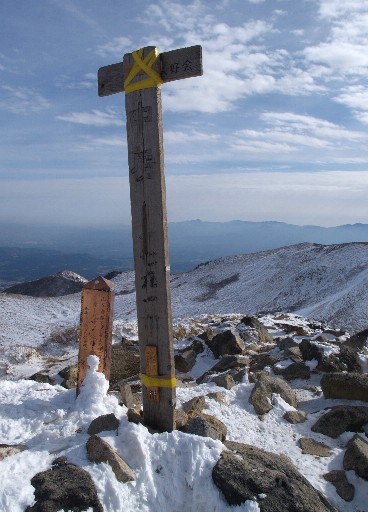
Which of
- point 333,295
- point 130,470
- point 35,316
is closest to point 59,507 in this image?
point 130,470

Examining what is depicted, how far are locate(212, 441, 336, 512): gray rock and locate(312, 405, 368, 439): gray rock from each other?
1946mm

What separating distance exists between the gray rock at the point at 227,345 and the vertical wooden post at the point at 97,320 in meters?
5.84

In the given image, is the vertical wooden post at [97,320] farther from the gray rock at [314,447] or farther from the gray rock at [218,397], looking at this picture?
the gray rock at [314,447]

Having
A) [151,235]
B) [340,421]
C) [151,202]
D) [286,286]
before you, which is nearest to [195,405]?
[340,421]

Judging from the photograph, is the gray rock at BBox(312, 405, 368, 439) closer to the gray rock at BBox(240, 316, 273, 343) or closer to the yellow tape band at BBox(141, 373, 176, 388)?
the yellow tape band at BBox(141, 373, 176, 388)

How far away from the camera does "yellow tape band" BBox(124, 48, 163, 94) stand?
480 centimetres

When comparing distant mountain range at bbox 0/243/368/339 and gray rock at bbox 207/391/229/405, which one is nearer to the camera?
gray rock at bbox 207/391/229/405

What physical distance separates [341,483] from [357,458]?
0.43m

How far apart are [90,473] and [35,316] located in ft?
82.0

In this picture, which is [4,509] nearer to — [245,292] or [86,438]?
[86,438]

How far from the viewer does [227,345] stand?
11.6 metres

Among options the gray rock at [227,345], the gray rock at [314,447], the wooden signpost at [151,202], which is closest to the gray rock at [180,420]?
the wooden signpost at [151,202]

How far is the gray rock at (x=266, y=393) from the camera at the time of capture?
6.88 meters

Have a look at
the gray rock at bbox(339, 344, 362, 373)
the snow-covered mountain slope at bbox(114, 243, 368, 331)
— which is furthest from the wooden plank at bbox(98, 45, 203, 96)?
the snow-covered mountain slope at bbox(114, 243, 368, 331)
